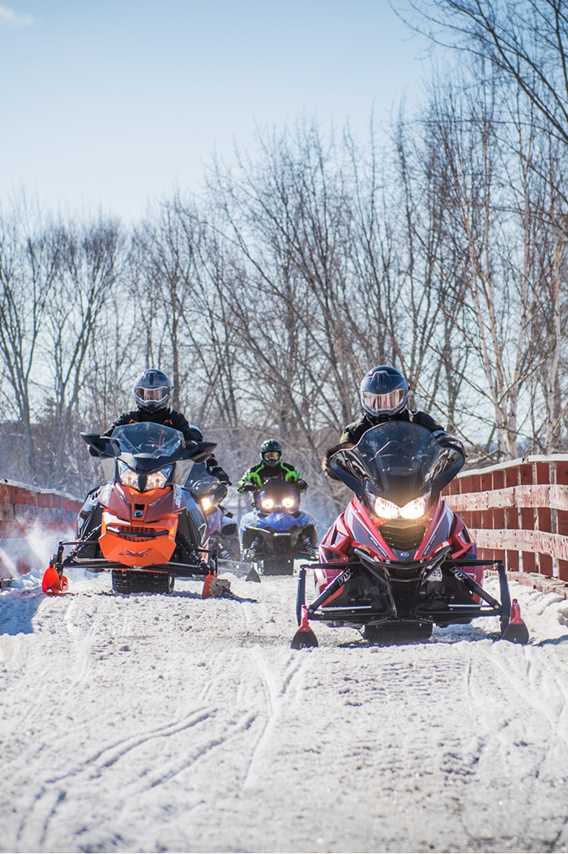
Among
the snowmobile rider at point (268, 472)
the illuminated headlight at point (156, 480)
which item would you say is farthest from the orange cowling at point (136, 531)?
the snowmobile rider at point (268, 472)

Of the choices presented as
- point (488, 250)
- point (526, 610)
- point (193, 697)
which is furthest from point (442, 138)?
point (193, 697)

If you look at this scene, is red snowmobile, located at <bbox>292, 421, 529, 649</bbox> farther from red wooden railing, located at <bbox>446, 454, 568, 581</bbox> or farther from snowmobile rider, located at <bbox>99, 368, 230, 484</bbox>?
snowmobile rider, located at <bbox>99, 368, 230, 484</bbox>

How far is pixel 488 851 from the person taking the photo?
103 inches

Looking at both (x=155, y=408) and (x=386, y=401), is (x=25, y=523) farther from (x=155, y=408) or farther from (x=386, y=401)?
(x=386, y=401)

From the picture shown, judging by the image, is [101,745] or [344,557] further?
[344,557]

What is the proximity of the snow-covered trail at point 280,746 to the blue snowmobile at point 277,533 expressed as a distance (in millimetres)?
7729

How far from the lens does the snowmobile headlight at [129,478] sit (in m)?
8.90

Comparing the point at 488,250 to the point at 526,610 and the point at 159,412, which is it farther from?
the point at 526,610

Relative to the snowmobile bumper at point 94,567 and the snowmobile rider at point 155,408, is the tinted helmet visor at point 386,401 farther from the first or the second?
the snowmobile rider at point 155,408

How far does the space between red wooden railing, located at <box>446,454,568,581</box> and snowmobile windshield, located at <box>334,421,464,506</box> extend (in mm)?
1862

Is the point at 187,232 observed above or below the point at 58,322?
above

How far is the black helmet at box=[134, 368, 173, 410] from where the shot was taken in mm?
9953

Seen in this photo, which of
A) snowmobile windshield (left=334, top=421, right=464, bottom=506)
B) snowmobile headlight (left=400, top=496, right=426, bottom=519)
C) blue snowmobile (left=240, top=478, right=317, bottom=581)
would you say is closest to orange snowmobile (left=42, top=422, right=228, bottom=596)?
snowmobile windshield (left=334, top=421, right=464, bottom=506)

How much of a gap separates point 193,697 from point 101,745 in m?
0.89
